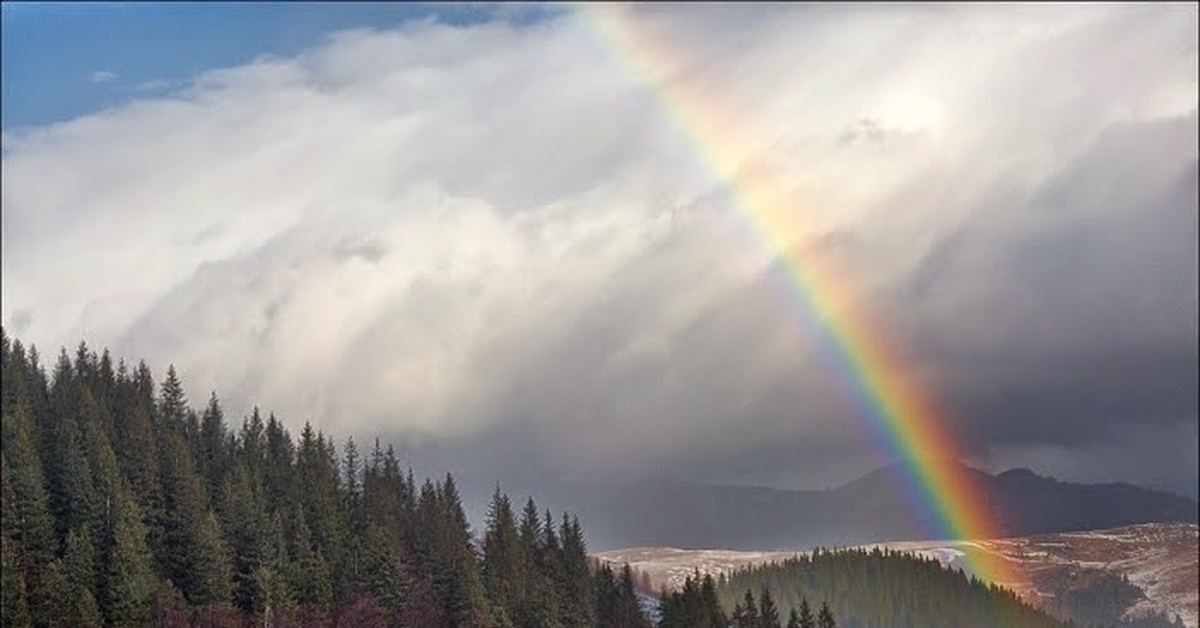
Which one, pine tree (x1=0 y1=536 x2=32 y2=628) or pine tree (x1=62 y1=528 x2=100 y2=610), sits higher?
pine tree (x1=62 y1=528 x2=100 y2=610)

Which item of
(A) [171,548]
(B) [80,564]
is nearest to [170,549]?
(A) [171,548]

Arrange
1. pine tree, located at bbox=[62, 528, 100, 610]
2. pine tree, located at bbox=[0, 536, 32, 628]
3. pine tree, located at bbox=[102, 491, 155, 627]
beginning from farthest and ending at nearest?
pine tree, located at bbox=[62, 528, 100, 610] < pine tree, located at bbox=[102, 491, 155, 627] < pine tree, located at bbox=[0, 536, 32, 628]

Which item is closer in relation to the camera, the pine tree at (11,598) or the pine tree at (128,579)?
the pine tree at (11,598)

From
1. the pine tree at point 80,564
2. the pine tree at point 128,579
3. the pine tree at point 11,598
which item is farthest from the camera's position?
the pine tree at point 80,564

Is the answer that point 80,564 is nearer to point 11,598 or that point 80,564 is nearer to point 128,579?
point 128,579

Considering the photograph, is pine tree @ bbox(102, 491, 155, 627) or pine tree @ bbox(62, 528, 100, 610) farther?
pine tree @ bbox(62, 528, 100, 610)

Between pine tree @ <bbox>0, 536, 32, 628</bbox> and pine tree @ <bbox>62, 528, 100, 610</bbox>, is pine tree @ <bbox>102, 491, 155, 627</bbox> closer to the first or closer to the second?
pine tree @ <bbox>62, 528, 100, 610</bbox>

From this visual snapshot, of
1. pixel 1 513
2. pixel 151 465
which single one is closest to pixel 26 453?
pixel 1 513

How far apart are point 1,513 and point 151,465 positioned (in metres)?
29.2

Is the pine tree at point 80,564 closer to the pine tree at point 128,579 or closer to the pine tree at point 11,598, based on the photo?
the pine tree at point 128,579

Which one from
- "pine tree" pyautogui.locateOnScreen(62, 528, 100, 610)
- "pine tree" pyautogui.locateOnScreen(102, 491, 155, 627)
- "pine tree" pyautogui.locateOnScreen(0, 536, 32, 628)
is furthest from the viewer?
"pine tree" pyautogui.locateOnScreen(62, 528, 100, 610)

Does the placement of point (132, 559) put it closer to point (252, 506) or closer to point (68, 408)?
Result: point (252, 506)

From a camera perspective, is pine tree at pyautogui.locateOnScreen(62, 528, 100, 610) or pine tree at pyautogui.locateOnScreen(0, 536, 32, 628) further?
pine tree at pyautogui.locateOnScreen(62, 528, 100, 610)

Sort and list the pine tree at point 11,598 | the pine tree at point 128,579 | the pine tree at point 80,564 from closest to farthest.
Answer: the pine tree at point 11,598
the pine tree at point 128,579
the pine tree at point 80,564
